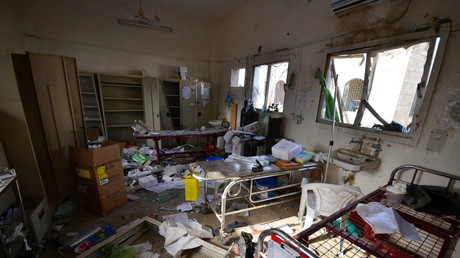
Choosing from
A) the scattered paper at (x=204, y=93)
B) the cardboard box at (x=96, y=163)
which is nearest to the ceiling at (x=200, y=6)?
the scattered paper at (x=204, y=93)

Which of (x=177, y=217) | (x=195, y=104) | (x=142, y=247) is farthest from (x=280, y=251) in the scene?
(x=195, y=104)

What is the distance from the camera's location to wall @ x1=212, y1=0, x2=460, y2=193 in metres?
1.60

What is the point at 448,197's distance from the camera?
1298mm

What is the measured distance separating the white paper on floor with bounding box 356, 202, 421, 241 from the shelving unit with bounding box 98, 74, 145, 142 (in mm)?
4909

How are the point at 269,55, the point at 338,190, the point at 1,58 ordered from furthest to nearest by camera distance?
the point at 269,55
the point at 1,58
the point at 338,190

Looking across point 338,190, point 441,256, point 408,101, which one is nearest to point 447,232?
point 441,256

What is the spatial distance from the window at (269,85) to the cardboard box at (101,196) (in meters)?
2.99

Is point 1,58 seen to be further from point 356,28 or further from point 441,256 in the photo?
point 356,28

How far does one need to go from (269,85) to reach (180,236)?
3081 millimetres

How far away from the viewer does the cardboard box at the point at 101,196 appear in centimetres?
214

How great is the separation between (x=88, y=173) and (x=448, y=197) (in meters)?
3.39

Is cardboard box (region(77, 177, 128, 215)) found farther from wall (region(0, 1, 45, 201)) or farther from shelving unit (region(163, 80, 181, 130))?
shelving unit (region(163, 80, 181, 130))

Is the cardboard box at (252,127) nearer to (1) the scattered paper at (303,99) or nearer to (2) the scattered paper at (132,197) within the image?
(1) the scattered paper at (303,99)

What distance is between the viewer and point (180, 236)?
178cm
